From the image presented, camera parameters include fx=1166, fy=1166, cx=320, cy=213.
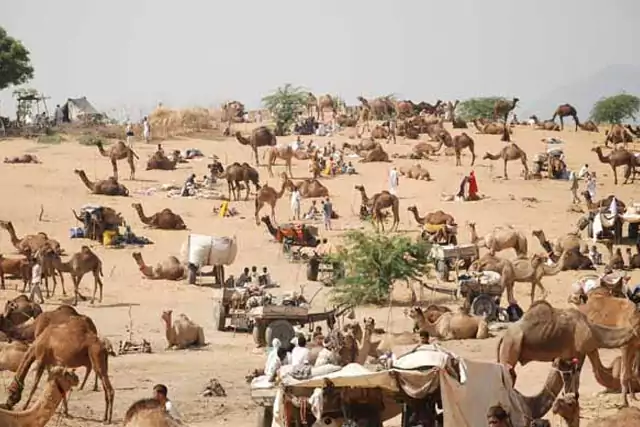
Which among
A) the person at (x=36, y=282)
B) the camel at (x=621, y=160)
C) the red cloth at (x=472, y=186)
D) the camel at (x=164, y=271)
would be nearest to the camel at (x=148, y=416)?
the person at (x=36, y=282)

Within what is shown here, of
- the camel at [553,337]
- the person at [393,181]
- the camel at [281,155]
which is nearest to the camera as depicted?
the camel at [553,337]

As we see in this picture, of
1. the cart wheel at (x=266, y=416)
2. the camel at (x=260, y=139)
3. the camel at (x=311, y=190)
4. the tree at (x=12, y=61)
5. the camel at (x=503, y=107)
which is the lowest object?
the cart wheel at (x=266, y=416)

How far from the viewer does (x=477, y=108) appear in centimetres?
7112

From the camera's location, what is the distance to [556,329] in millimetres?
15641

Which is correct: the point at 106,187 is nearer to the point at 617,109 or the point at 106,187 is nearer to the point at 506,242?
the point at 506,242

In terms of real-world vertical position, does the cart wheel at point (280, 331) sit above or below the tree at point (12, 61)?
below

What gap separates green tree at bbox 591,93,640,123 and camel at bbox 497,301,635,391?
6417 cm

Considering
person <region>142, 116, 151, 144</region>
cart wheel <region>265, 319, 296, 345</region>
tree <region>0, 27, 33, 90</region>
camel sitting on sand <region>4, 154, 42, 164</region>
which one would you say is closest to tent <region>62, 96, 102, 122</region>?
tree <region>0, 27, 33, 90</region>

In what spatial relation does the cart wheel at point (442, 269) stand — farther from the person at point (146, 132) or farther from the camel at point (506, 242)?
the person at point (146, 132)

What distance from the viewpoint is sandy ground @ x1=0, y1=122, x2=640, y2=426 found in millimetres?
17516

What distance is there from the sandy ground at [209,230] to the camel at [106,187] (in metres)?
0.44

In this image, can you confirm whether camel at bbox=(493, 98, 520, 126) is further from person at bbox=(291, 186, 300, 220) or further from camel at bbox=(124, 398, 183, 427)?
camel at bbox=(124, 398, 183, 427)

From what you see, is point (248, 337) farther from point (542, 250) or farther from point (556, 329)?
point (542, 250)

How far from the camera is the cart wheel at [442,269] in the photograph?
28011 mm
